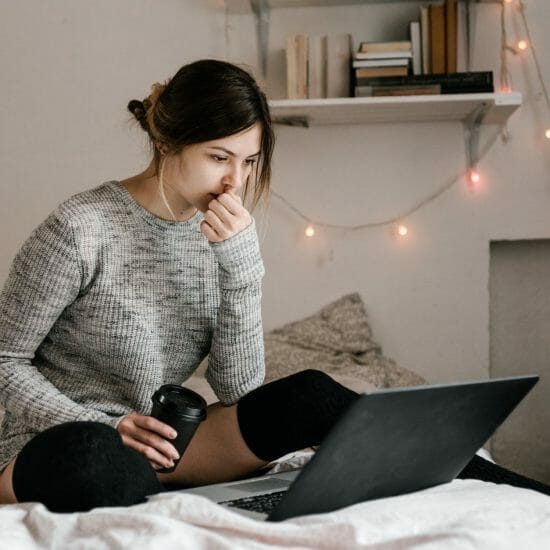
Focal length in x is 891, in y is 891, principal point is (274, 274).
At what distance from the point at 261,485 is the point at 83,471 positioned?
30cm

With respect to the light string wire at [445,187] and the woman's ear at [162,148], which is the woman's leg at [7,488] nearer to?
the woman's ear at [162,148]

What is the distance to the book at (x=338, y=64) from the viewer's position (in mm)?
2412

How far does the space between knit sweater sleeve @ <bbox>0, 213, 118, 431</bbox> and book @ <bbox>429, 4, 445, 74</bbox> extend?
54.3 inches

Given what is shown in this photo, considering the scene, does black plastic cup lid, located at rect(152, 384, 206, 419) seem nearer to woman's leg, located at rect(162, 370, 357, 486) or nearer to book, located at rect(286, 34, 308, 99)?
woman's leg, located at rect(162, 370, 357, 486)

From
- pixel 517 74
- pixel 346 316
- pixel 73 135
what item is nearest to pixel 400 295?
pixel 346 316

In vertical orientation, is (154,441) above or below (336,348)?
above

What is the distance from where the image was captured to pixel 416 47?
7.95ft

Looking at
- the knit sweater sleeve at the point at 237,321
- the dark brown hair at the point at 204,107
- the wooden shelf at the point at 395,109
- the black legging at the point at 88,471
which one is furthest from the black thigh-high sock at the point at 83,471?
the wooden shelf at the point at 395,109

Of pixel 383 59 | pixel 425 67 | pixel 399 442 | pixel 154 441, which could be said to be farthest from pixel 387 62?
pixel 399 442

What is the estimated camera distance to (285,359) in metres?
2.42

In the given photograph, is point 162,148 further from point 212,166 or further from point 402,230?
point 402,230

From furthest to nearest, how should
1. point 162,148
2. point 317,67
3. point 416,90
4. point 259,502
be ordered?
1. point 317,67
2. point 416,90
3. point 162,148
4. point 259,502

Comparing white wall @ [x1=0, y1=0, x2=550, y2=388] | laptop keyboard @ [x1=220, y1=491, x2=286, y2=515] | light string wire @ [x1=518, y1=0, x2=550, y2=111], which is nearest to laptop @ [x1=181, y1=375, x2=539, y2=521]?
laptop keyboard @ [x1=220, y1=491, x2=286, y2=515]

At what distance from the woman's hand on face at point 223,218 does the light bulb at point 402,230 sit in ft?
3.93
